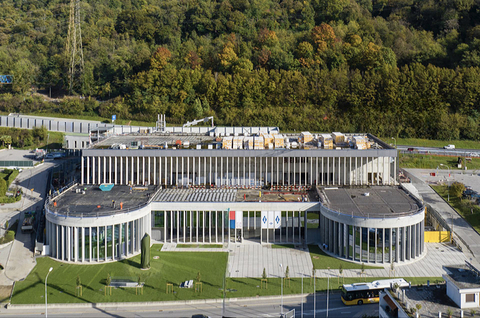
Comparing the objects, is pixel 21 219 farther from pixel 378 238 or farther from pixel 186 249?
pixel 378 238

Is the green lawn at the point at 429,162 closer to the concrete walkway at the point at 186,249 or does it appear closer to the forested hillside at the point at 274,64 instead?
the forested hillside at the point at 274,64

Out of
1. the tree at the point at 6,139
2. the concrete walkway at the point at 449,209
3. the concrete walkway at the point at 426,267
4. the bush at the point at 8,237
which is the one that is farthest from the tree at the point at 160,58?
the concrete walkway at the point at 426,267

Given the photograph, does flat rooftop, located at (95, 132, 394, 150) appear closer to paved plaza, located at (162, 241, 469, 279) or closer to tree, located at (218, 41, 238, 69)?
paved plaza, located at (162, 241, 469, 279)

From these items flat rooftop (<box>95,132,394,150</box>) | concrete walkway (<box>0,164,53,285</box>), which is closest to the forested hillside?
flat rooftop (<box>95,132,394,150</box>)

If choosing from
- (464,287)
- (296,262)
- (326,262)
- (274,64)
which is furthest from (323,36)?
(464,287)

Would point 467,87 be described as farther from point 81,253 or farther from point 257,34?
point 81,253

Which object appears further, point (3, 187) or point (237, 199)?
point (3, 187)
